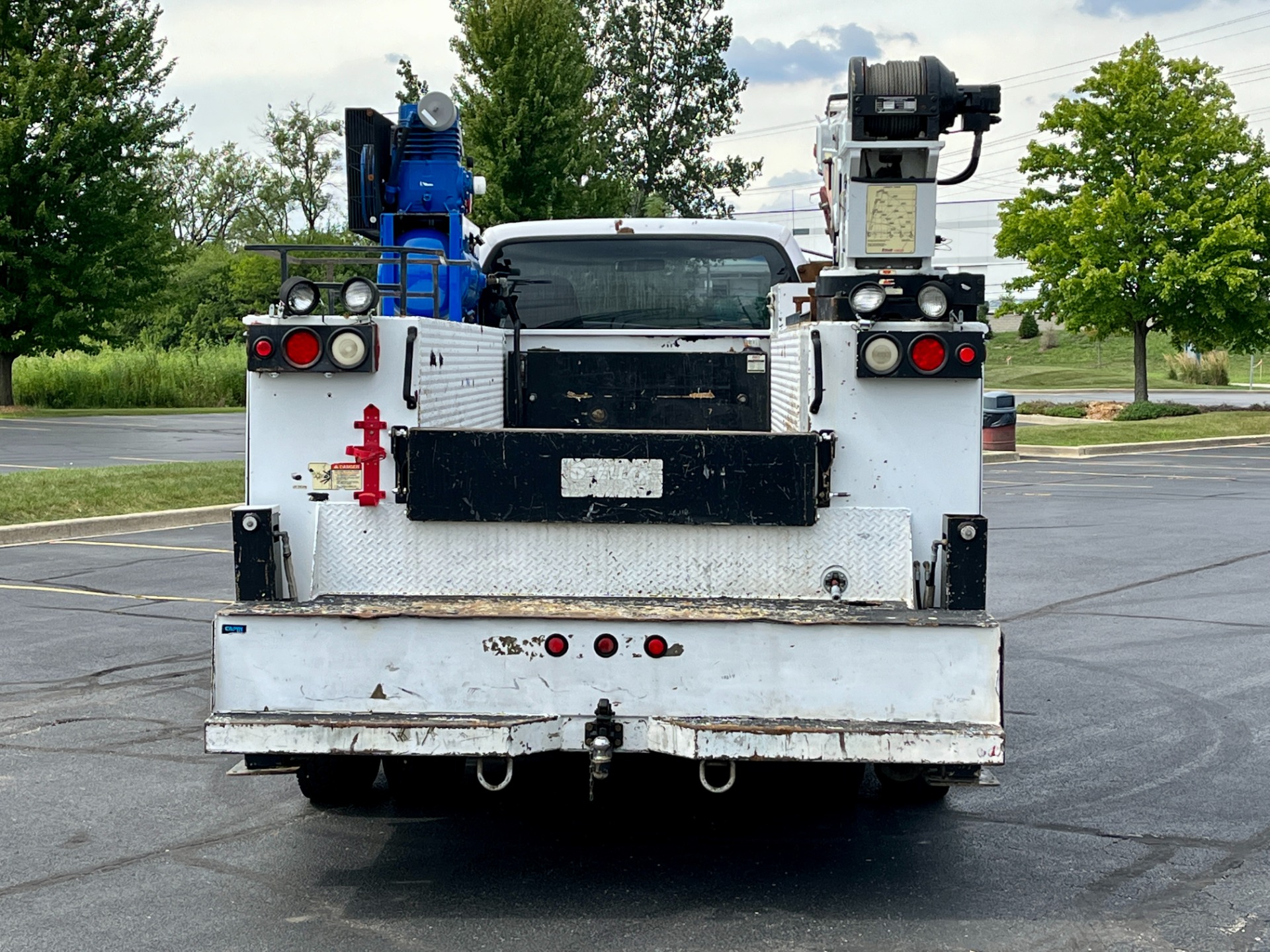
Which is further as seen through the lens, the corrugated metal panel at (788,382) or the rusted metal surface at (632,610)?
the corrugated metal panel at (788,382)

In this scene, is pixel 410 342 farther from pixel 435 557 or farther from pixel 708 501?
pixel 708 501

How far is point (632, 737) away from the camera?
14.3ft

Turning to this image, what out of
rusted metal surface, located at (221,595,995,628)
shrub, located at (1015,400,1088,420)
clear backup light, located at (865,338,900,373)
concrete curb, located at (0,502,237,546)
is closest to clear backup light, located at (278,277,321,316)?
rusted metal surface, located at (221,595,995,628)

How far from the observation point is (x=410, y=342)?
483 centimetres

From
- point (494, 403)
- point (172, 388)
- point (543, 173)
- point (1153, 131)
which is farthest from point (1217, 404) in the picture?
point (494, 403)

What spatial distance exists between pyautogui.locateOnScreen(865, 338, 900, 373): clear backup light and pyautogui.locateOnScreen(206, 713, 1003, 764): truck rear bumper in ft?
3.88

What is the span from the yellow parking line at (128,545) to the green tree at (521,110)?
1675 centimetres

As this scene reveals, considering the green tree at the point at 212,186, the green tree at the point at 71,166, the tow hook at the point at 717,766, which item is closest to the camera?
the tow hook at the point at 717,766

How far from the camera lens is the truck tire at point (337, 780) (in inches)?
212

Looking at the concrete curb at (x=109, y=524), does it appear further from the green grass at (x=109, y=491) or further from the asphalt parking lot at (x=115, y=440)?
the asphalt parking lot at (x=115, y=440)

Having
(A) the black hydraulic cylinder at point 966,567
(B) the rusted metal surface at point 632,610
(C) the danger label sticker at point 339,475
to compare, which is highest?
(C) the danger label sticker at point 339,475

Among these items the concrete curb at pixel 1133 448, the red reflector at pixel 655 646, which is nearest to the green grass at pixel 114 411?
the concrete curb at pixel 1133 448

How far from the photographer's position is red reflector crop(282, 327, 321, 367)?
4.79 metres

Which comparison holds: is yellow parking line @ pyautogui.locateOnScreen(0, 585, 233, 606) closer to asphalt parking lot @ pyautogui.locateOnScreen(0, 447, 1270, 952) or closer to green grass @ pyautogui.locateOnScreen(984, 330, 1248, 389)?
asphalt parking lot @ pyautogui.locateOnScreen(0, 447, 1270, 952)
